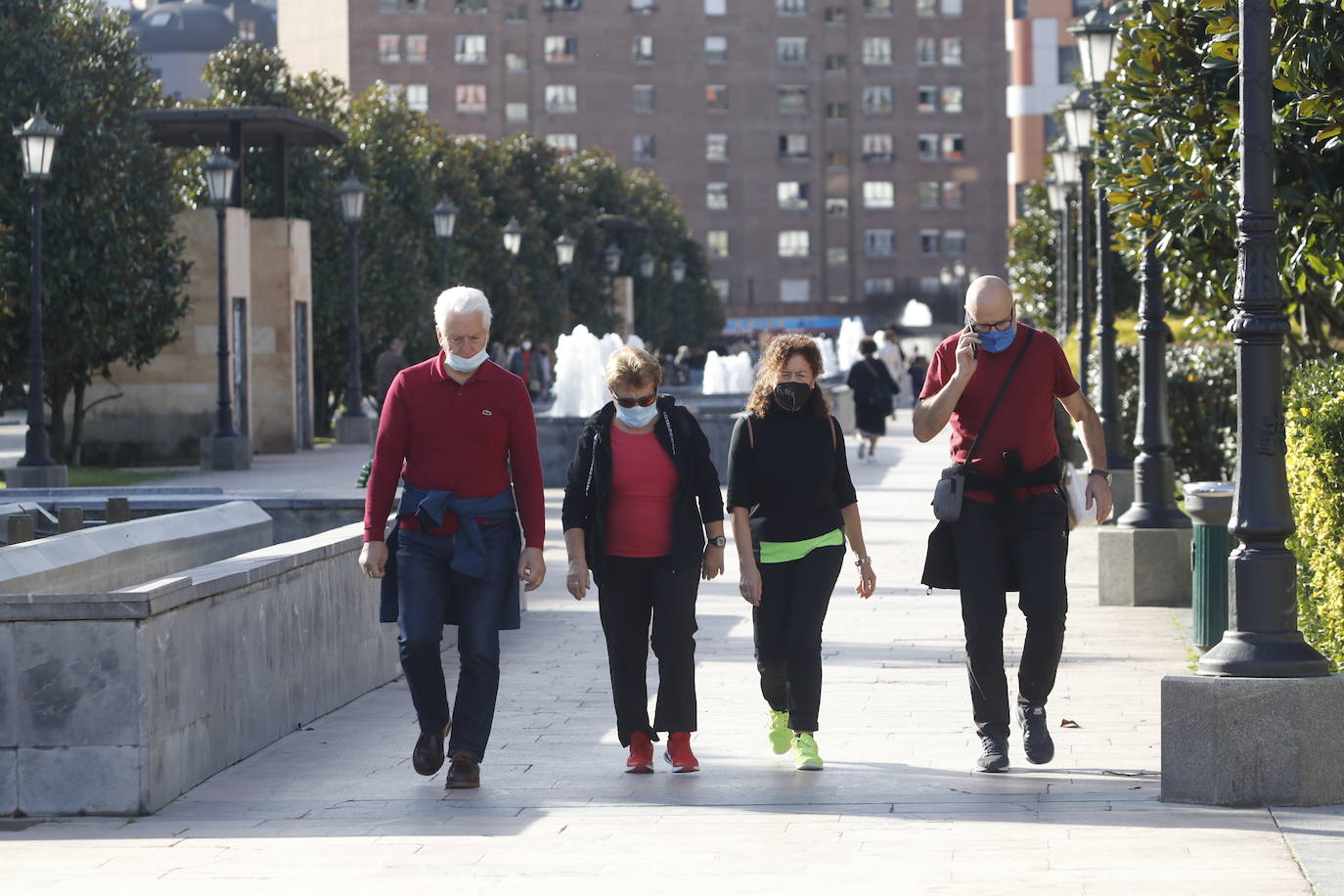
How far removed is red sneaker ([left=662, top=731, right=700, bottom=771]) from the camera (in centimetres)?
828

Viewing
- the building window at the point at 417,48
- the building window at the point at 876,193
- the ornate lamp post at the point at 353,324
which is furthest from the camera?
the building window at the point at 876,193

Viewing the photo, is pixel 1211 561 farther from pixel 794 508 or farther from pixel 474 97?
pixel 474 97

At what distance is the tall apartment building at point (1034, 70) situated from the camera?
101 meters

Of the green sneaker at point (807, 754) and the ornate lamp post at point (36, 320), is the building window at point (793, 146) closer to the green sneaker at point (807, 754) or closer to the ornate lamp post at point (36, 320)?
the ornate lamp post at point (36, 320)

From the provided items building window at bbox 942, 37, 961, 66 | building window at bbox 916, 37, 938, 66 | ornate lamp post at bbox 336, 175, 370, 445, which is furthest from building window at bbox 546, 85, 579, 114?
ornate lamp post at bbox 336, 175, 370, 445

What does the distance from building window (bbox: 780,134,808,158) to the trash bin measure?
4388 inches

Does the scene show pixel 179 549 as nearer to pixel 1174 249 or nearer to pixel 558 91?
pixel 1174 249

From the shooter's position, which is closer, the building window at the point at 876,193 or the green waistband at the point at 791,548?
the green waistband at the point at 791,548

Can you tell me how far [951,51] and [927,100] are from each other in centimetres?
301

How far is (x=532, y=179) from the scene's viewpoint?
7188 centimetres

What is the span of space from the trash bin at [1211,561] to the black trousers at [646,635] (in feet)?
13.2

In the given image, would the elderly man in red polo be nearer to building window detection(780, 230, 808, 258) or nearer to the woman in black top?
the woman in black top

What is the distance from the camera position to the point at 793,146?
12188cm

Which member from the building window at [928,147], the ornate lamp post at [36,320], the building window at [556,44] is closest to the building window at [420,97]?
the building window at [556,44]
